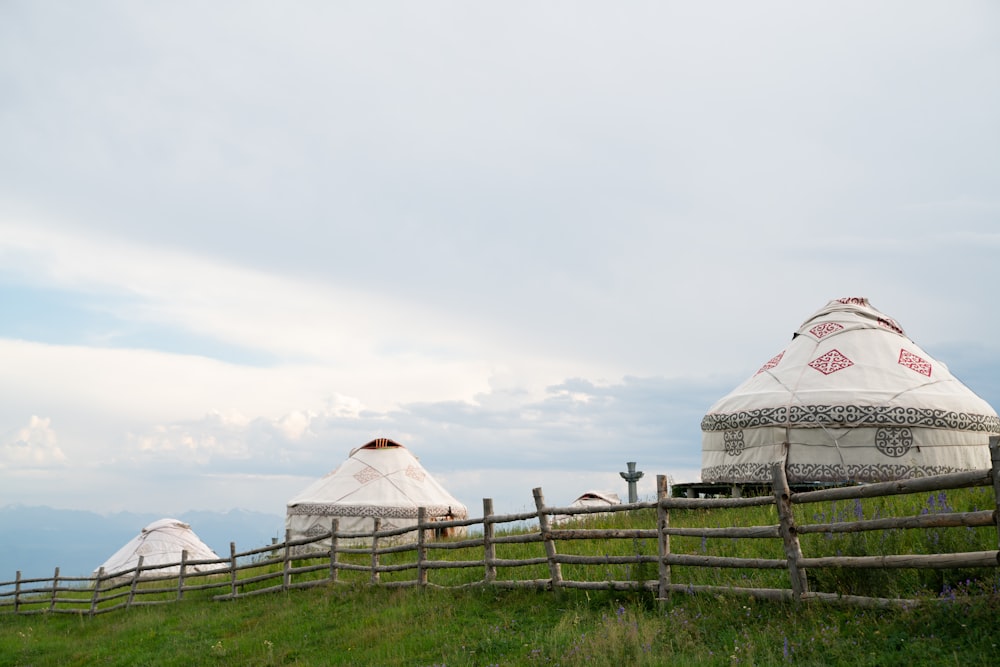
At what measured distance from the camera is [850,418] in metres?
12.2

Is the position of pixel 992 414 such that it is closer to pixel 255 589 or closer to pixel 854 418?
pixel 854 418

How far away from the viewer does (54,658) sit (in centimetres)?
1254

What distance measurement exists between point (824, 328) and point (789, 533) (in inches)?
327

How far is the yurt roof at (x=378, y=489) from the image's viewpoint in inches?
707

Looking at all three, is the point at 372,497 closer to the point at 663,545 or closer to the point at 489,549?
the point at 489,549

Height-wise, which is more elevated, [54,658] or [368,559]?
[368,559]

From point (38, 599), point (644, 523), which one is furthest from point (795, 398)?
point (38, 599)

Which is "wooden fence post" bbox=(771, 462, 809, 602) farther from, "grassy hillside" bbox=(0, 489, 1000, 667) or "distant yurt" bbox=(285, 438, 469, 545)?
"distant yurt" bbox=(285, 438, 469, 545)

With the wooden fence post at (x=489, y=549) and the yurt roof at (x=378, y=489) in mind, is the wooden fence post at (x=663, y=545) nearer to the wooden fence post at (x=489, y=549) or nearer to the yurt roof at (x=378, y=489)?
the wooden fence post at (x=489, y=549)

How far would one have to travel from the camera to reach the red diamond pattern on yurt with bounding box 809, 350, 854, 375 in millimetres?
13195

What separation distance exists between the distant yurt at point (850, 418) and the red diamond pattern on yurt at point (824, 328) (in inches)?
2.8

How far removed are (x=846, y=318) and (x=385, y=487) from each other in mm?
9897

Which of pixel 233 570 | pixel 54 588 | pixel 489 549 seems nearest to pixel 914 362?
pixel 489 549

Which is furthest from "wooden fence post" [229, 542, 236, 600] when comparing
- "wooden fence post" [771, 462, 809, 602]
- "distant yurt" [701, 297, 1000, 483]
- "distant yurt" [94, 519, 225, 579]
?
"wooden fence post" [771, 462, 809, 602]
